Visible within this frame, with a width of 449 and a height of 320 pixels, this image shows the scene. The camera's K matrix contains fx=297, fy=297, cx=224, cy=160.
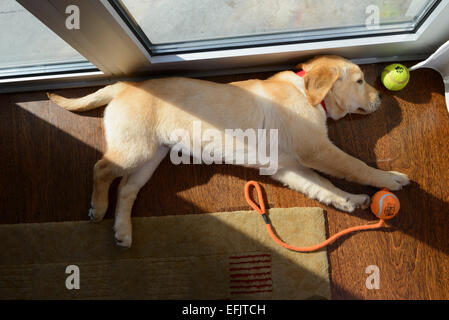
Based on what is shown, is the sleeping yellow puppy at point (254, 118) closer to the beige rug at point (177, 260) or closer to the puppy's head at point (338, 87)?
the puppy's head at point (338, 87)

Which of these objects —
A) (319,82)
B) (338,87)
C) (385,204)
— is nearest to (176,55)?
(319,82)

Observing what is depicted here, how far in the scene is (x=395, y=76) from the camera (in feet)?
5.52

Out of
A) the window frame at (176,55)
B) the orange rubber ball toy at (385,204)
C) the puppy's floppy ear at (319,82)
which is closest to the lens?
the window frame at (176,55)

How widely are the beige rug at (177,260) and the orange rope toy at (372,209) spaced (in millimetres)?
39

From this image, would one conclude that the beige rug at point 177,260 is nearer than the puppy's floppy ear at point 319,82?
No

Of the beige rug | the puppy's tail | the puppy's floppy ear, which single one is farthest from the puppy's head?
the puppy's tail

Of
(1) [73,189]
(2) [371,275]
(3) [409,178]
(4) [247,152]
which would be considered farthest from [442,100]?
(1) [73,189]

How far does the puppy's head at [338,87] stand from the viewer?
1.46 m

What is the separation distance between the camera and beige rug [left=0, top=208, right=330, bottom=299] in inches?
66.2

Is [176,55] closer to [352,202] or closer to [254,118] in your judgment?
[254,118]

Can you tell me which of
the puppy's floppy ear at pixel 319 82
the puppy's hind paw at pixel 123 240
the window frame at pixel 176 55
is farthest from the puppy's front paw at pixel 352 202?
the puppy's hind paw at pixel 123 240

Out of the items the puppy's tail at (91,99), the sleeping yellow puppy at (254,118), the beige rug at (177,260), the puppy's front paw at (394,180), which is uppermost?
the puppy's tail at (91,99)

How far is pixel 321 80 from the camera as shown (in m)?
1.46

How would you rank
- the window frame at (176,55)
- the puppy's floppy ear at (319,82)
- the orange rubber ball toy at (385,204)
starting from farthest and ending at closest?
the orange rubber ball toy at (385,204)
the puppy's floppy ear at (319,82)
the window frame at (176,55)
